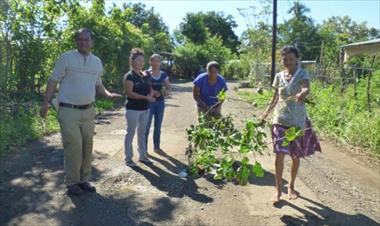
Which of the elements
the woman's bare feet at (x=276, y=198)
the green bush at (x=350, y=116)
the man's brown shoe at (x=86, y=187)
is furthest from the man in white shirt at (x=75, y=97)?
the green bush at (x=350, y=116)

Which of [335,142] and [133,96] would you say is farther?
[335,142]

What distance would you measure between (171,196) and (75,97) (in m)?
1.75

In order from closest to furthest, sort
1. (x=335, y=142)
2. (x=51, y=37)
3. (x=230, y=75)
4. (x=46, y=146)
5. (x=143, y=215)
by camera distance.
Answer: (x=143, y=215), (x=46, y=146), (x=335, y=142), (x=51, y=37), (x=230, y=75)

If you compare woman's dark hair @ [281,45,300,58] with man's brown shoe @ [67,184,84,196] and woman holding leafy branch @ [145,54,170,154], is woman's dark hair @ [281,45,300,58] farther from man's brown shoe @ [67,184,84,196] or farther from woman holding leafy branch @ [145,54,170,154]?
man's brown shoe @ [67,184,84,196]

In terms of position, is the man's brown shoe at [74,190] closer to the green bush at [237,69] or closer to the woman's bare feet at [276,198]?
the woman's bare feet at [276,198]

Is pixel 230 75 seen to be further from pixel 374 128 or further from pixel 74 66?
pixel 74 66

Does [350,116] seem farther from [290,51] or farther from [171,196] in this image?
[171,196]

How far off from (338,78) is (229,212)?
954 centimetres

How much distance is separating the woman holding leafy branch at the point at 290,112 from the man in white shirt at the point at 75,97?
2194mm

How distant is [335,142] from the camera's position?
9883mm

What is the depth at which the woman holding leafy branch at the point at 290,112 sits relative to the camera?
5.27 m

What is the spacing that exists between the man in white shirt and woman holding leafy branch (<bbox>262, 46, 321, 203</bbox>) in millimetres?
2194

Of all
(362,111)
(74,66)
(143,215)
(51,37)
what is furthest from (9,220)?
(51,37)

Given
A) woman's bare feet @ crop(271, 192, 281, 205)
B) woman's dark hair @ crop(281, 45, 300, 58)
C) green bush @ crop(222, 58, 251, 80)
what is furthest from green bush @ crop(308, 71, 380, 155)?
green bush @ crop(222, 58, 251, 80)
